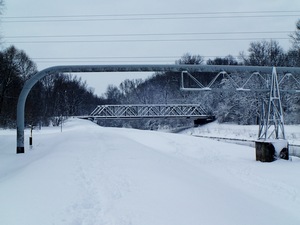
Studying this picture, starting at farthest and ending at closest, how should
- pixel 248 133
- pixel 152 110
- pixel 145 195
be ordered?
pixel 152 110, pixel 248 133, pixel 145 195

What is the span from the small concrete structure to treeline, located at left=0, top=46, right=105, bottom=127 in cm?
3147

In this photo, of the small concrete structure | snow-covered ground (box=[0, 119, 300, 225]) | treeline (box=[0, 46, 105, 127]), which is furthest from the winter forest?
snow-covered ground (box=[0, 119, 300, 225])

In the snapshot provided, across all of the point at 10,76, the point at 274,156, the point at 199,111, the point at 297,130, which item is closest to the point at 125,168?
the point at 274,156

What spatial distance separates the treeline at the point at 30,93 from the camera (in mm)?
47869

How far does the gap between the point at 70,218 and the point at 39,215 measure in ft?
2.27

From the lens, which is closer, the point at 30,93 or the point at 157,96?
the point at 30,93

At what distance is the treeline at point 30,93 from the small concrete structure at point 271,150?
3147cm

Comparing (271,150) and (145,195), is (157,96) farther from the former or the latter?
(145,195)

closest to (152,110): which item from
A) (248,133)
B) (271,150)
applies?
(248,133)

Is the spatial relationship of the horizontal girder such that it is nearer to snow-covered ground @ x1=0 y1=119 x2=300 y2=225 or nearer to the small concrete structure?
the small concrete structure

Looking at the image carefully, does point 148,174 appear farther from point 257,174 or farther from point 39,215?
point 39,215

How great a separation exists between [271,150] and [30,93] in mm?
59805

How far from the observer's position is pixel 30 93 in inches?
2704

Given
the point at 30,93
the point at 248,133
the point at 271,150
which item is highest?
the point at 30,93
